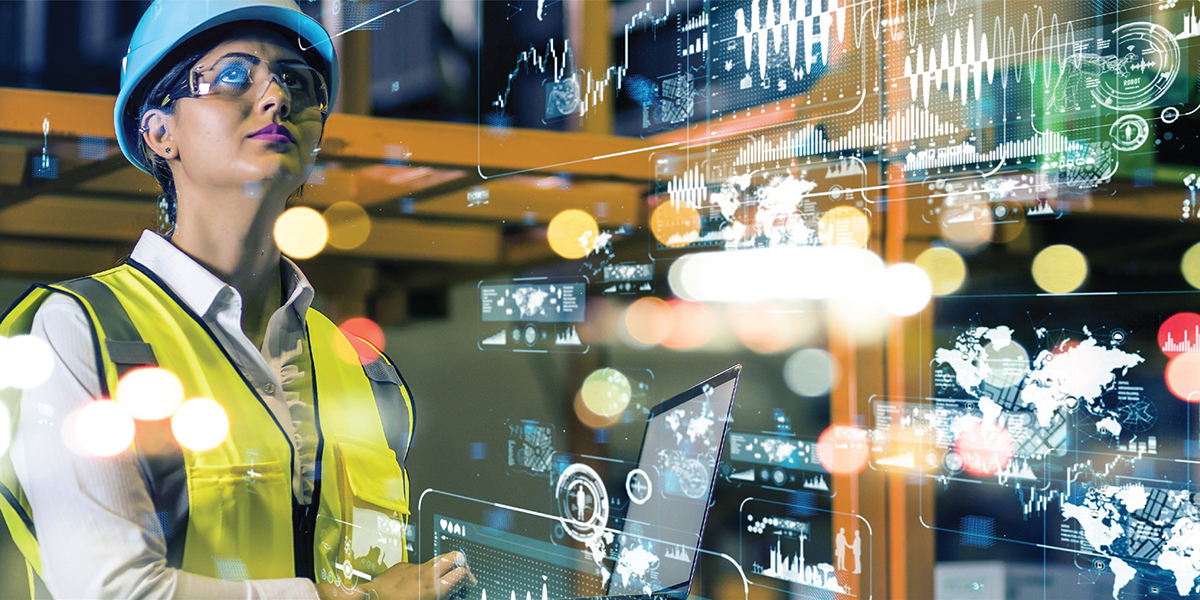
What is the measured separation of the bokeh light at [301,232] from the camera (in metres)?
2.06

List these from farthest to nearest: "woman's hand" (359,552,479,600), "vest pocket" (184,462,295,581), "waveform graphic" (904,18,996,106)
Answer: "woman's hand" (359,552,479,600), "vest pocket" (184,462,295,581), "waveform graphic" (904,18,996,106)

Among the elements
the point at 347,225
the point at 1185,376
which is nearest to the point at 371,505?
the point at 347,225

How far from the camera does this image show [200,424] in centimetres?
182

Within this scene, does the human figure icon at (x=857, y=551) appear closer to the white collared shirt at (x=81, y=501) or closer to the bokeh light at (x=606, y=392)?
the bokeh light at (x=606, y=392)

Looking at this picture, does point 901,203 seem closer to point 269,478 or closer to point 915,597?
point 915,597

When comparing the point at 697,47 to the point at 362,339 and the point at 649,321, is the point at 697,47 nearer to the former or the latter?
the point at 649,321

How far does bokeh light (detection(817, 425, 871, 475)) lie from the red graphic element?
528 millimetres

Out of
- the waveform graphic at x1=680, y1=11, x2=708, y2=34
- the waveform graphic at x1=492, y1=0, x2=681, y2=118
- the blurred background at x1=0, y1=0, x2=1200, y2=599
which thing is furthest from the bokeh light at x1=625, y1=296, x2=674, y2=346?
the waveform graphic at x1=680, y1=11, x2=708, y2=34

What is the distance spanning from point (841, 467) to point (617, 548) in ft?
2.02

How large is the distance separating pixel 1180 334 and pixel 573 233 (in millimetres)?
1260

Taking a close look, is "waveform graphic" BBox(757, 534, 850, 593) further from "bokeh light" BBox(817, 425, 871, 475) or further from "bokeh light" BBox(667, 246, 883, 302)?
"bokeh light" BBox(667, 246, 883, 302)

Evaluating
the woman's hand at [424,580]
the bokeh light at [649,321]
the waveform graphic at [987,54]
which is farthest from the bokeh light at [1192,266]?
the woman's hand at [424,580]

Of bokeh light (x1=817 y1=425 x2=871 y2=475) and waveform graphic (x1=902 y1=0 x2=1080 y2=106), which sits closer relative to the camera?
waveform graphic (x1=902 y1=0 x2=1080 y2=106)

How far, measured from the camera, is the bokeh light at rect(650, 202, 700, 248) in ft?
6.40
